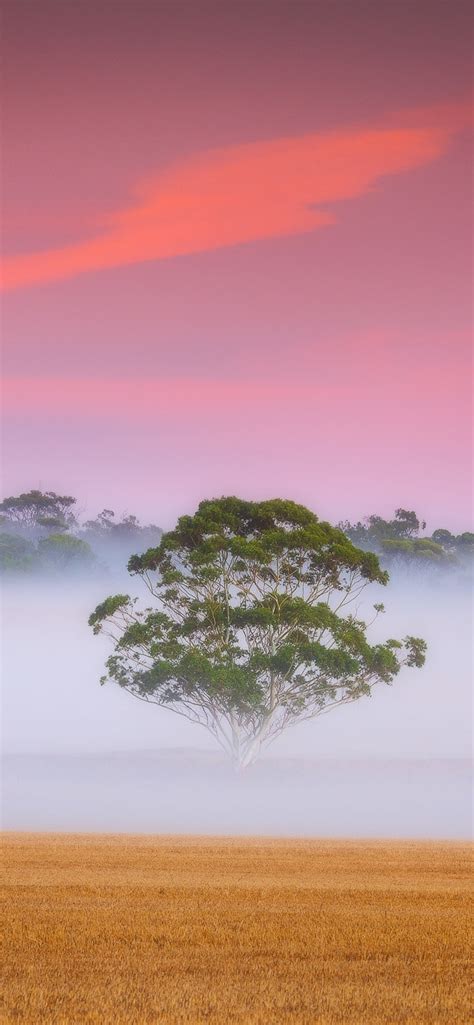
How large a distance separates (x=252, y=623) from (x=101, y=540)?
64.5m

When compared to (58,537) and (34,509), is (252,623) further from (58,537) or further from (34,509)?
(34,509)

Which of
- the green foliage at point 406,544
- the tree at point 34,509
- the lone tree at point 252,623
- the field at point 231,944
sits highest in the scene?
the tree at point 34,509

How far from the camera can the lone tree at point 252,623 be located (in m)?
57.6

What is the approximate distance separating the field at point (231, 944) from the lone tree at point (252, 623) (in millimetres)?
26899

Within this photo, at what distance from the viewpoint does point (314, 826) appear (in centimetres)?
5588

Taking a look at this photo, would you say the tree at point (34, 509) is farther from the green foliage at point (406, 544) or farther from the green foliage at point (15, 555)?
the green foliage at point (406, 544)

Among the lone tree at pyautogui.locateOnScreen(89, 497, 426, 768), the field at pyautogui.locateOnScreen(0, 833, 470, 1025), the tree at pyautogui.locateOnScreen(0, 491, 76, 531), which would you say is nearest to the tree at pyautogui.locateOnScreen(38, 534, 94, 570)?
the tree at pyautogui.locateOnScreen(0, 491, 76, 531)

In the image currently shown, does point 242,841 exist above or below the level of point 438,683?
below

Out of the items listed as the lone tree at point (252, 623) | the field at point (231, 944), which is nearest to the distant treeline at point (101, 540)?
the lone tree at point (252, 623)

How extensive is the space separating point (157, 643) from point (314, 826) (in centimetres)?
1032

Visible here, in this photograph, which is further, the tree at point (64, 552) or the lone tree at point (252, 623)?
the tree at point (64, 552)

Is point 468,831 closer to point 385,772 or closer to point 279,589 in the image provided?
point 279,589

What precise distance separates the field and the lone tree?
26.9 metres

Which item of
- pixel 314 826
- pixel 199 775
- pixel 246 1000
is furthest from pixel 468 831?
pixel 246 1000
